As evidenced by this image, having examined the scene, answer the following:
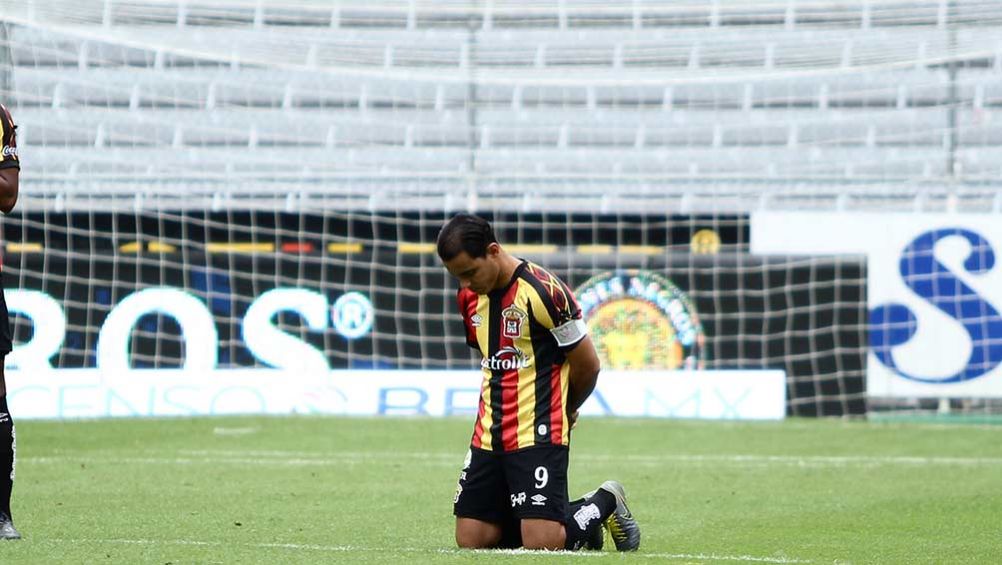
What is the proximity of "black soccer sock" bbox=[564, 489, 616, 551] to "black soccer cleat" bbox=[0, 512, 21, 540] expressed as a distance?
1868 millimetres

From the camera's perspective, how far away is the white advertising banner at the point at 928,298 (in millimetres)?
12203

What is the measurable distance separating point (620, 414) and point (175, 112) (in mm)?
7181

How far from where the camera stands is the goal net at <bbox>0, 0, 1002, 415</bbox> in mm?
12438

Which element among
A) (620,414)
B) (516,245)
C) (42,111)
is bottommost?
(620,414)

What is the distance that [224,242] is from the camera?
1311 centimetres

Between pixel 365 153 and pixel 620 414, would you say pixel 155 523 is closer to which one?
pixel 620 414

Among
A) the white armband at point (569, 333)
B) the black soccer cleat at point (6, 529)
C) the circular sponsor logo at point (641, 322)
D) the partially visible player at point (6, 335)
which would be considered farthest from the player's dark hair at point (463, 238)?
the circular sponsor logo at point (641, 322)

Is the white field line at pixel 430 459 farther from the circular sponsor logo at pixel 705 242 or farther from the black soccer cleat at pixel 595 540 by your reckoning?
the black soccer cleat at pixel 595 540

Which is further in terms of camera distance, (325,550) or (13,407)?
(13,407)

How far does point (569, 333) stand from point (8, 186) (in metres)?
1.94

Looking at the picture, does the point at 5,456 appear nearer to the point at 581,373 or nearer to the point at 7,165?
the point at 7,165

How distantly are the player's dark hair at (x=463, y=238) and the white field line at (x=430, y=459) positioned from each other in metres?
4.39

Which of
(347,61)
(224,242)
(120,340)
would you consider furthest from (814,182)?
(120,340)

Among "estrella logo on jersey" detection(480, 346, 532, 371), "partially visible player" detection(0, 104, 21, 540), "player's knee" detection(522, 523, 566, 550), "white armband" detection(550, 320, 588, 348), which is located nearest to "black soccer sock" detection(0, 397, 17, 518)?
"partially visible player" detection(0, 104, 21, 540)
